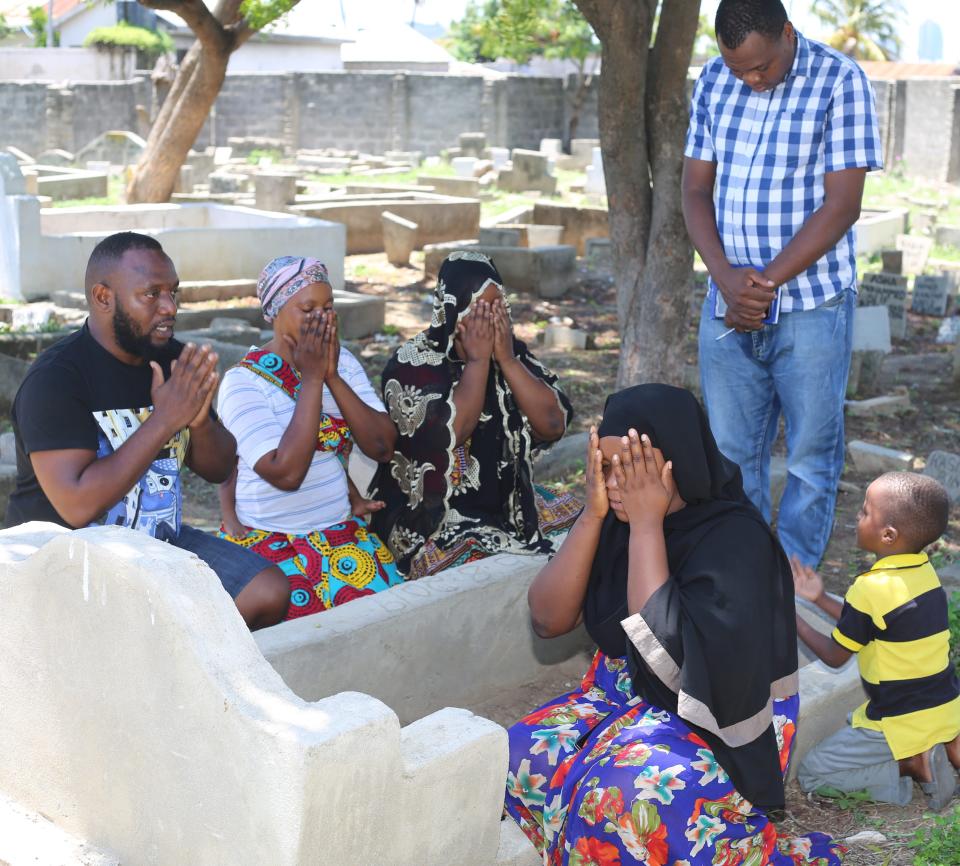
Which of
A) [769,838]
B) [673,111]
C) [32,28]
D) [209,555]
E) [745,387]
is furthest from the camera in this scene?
[32,28]

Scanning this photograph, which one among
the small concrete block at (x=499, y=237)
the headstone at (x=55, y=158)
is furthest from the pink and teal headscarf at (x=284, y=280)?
the headstone at (x=55, y=158)

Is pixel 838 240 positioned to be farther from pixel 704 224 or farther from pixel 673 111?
pixel 673 111

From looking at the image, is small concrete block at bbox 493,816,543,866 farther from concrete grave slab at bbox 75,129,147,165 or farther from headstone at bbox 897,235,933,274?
concrete grave slab at bbox 75,129,147,165

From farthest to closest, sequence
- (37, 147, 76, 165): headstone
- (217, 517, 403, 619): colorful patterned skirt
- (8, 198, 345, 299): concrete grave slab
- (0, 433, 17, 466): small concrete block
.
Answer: (37, 147, 76, 165): headstone, (8, 198, 345, 299): concrete grave slab, (0, 433, 17, 466): small concrete block, (217, 517, 403, 619): colorful patterned skirt

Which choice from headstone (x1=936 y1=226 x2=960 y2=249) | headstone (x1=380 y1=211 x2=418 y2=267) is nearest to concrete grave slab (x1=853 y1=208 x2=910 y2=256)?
headstone (x1=936 y1=226 x2=960 y2=249)

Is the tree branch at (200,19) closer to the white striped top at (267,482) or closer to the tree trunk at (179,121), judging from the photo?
the tree trunk at (179,121)

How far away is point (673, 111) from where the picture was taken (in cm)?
599

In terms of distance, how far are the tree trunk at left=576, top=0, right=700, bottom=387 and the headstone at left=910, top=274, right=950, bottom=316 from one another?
19.0 ft

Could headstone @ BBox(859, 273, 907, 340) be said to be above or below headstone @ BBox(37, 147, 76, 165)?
below

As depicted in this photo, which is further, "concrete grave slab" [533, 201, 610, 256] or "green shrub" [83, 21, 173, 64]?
"green shrub" [83, 21, 173, 64]

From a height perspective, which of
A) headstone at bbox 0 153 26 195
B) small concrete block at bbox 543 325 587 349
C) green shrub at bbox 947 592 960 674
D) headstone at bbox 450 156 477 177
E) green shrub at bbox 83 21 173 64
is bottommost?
green shrub at bbox 947 592 960 674

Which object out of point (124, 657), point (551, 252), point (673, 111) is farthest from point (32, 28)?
point (124, 657)

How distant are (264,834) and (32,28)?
151 feet

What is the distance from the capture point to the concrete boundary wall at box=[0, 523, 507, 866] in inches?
89.7
